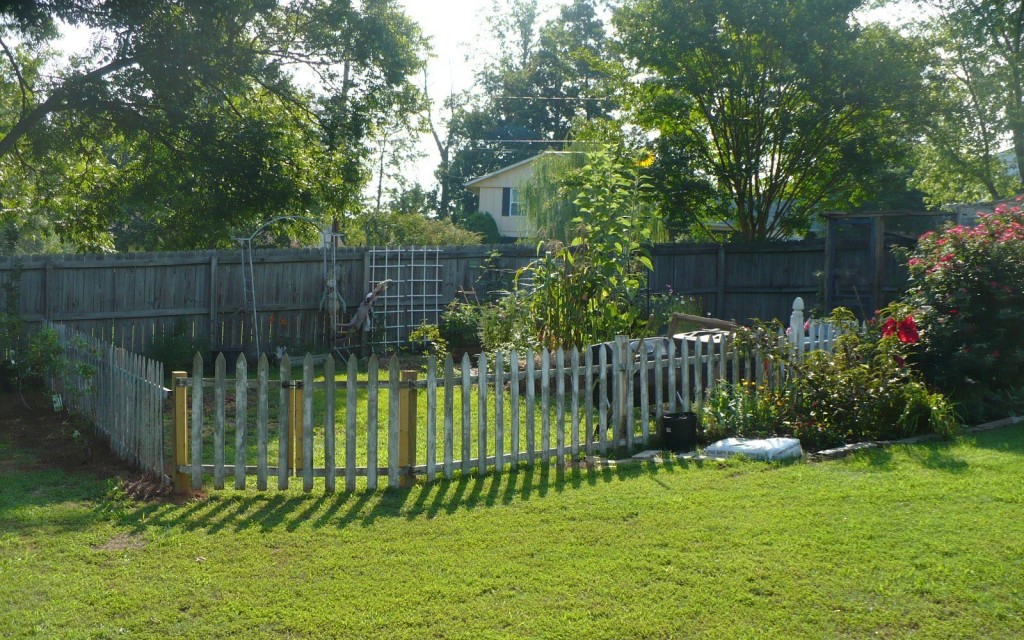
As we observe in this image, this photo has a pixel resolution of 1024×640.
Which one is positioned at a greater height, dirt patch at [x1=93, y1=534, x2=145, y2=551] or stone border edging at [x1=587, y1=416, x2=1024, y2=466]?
stone border edging at [x1=587, y1=416, x2=1024, y2=466]

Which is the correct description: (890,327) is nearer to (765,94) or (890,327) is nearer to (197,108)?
(197,108)

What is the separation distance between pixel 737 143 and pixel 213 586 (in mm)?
18001

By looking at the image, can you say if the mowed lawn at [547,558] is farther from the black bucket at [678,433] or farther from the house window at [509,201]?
the house window at [509,201]

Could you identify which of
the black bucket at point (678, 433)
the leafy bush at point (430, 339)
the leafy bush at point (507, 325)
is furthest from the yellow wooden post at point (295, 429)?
the leafy bush at point (430, 339)

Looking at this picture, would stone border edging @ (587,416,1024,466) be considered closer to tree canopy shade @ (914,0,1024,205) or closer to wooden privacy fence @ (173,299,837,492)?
wooden privacy fence @ (173,299,837,492)

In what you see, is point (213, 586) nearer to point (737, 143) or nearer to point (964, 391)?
point (964, 391)

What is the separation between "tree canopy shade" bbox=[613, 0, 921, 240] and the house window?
16.2m

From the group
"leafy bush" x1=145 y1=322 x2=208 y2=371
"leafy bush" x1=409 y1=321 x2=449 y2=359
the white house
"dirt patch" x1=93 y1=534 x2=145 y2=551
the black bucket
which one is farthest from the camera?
the white house

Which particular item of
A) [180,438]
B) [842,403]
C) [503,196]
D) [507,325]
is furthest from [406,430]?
[503,196]

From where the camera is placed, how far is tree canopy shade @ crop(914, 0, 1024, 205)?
23.8 meters

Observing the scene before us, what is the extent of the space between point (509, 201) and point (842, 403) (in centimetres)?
3031

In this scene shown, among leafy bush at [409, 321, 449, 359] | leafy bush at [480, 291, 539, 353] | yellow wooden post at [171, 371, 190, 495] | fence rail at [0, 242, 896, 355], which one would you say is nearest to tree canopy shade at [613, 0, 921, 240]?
fence rail at [0, 242, 896, 355]

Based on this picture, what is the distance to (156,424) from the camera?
725 centimetres

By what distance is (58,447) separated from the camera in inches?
340
